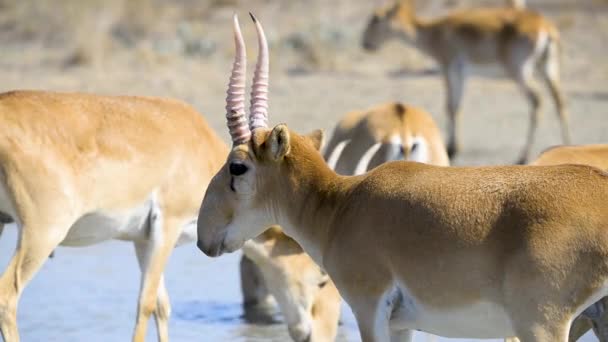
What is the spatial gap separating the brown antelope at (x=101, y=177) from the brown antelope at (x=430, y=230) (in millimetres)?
1540

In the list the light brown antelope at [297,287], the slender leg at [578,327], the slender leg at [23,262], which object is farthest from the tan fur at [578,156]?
the slender leg at [23,262]

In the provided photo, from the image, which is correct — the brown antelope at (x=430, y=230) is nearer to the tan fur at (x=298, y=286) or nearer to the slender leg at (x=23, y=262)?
the slender leg at (x=23, y=262)

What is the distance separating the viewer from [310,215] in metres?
6.21

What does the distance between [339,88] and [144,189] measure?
11324 mm

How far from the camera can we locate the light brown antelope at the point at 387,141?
33.2ft

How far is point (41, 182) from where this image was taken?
24.6 feet

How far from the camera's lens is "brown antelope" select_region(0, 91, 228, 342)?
24.5ft

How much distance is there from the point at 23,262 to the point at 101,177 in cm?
73

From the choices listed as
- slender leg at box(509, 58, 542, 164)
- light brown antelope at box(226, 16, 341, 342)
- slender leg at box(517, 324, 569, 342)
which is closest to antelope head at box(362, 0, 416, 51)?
slender leg at box(509, 58, 542, 164)

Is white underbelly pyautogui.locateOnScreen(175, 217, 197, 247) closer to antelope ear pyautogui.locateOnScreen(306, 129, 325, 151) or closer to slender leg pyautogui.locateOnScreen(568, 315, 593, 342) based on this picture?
antelope ear pyautogui.locateOnScreen(306, 129, 325, 151)

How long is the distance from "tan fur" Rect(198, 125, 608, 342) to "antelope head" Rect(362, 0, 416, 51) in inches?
568

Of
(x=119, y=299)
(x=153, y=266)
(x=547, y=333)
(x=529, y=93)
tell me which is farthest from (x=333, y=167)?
(x=529, y=93)

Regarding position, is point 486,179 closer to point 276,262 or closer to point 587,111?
point 276,262

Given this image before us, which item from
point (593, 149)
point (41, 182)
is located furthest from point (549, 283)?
point (41, 182)
